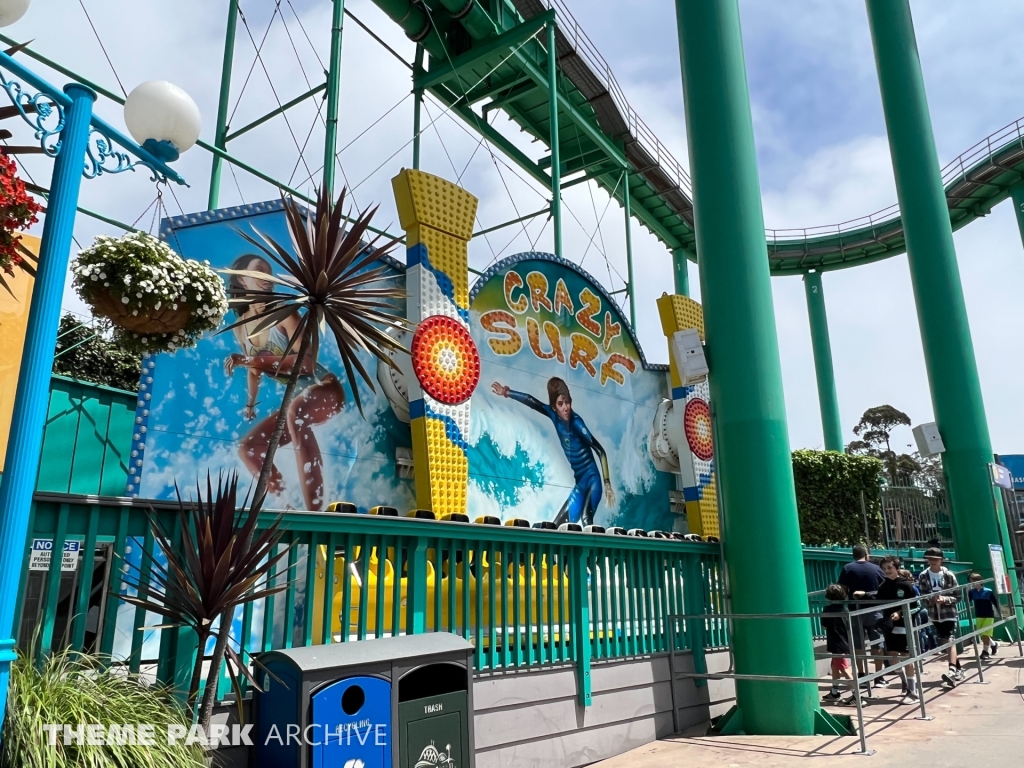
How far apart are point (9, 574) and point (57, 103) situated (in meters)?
2.14

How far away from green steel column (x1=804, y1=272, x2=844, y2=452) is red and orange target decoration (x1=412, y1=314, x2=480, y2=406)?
791 inches

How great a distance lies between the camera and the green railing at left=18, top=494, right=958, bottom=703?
378 centimetres

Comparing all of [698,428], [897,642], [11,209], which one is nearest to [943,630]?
[897,642]

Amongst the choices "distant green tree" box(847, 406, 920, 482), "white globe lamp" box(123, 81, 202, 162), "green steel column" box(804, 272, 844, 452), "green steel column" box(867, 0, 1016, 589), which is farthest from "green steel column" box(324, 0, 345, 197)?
"distant green tree" box(847, 406, 920, 482)

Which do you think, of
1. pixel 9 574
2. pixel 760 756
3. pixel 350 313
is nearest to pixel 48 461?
pixel 350 313

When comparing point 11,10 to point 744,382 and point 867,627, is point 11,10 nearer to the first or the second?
point 744,382

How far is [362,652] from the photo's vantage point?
158 inches

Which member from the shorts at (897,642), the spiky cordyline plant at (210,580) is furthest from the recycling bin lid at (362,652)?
the shorts at (897,642)

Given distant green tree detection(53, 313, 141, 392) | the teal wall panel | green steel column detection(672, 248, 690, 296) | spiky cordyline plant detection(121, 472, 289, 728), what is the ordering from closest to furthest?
spiky cordyline plant detection(121, 472, 289, 728) < the teal wall panel < distant green tree detection(53, 313, 141, 392) < green steel column detection(672, 248, 690, 296)

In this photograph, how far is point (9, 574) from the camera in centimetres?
302

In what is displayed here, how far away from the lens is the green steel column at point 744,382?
7.34 m

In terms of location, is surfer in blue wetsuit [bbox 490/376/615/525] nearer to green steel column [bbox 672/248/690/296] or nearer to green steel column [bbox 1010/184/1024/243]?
green steel column [bbox 672/248/690/296]

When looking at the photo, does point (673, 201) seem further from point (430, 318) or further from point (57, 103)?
point (57, 103)

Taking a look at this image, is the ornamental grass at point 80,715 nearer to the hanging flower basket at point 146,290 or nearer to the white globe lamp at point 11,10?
the hanging flower basket at point 146,290
